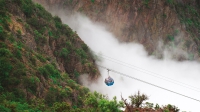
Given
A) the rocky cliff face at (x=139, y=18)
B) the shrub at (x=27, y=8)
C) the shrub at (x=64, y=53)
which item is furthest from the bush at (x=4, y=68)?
the rocky cliff face at (x=139, y=18)

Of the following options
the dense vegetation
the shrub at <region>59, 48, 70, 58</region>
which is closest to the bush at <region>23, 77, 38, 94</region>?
the dense vegetation

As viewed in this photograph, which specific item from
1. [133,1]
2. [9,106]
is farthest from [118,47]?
[9,106]

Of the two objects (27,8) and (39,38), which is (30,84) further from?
(27,8)

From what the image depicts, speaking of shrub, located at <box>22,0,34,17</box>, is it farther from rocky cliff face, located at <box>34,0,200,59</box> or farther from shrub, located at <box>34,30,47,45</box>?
rocky cliff face, located at <box>34,0,200,59</box>

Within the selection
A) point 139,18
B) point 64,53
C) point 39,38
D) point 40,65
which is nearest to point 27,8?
point 39,38

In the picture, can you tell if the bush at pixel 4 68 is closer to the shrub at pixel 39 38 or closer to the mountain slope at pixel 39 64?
the mountain slope at pixel 39 64
